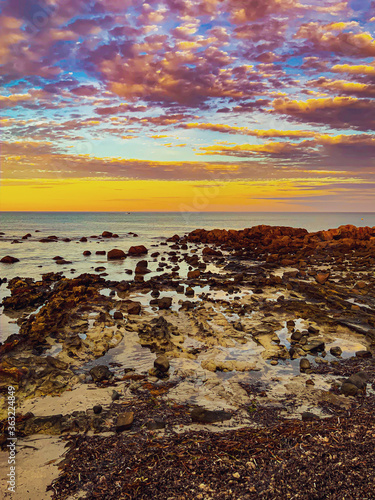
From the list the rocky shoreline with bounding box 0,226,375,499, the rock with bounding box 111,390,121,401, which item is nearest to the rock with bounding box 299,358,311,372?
the rocky shoreline with bounding box 0,226,375,499

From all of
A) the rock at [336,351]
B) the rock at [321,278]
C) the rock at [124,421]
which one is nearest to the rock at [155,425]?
the rock at [124,421]

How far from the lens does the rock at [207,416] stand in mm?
6922

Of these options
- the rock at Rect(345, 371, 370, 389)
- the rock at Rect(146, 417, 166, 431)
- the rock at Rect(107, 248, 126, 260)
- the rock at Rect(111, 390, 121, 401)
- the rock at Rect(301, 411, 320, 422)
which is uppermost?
the rock at Rect(107, 248, 126, 260)

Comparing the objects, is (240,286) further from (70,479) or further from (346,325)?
(70,479)

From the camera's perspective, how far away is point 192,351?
36.8 feet

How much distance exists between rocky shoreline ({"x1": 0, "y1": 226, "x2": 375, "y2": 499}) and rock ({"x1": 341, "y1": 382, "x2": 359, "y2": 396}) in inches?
1.9

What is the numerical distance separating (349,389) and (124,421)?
18.5ft

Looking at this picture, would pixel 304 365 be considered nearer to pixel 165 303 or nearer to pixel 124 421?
pixel 124 421

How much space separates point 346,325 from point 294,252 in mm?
26204

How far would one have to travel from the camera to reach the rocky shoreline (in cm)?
507

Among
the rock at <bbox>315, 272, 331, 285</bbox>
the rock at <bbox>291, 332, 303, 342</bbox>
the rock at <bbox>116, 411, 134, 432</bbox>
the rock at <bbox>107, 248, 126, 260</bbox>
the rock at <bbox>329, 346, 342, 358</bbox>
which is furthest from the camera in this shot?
the rock at <bbox>107, 248, 126, 260</bbox>

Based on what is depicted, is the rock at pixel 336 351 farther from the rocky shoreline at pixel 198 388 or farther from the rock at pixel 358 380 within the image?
the rock at pixel 358 380

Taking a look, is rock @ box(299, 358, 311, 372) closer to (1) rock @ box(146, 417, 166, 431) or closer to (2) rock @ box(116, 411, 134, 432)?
(1) rock @ box(146, 417, 166, 431)

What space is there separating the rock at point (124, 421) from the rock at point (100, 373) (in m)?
2.32
